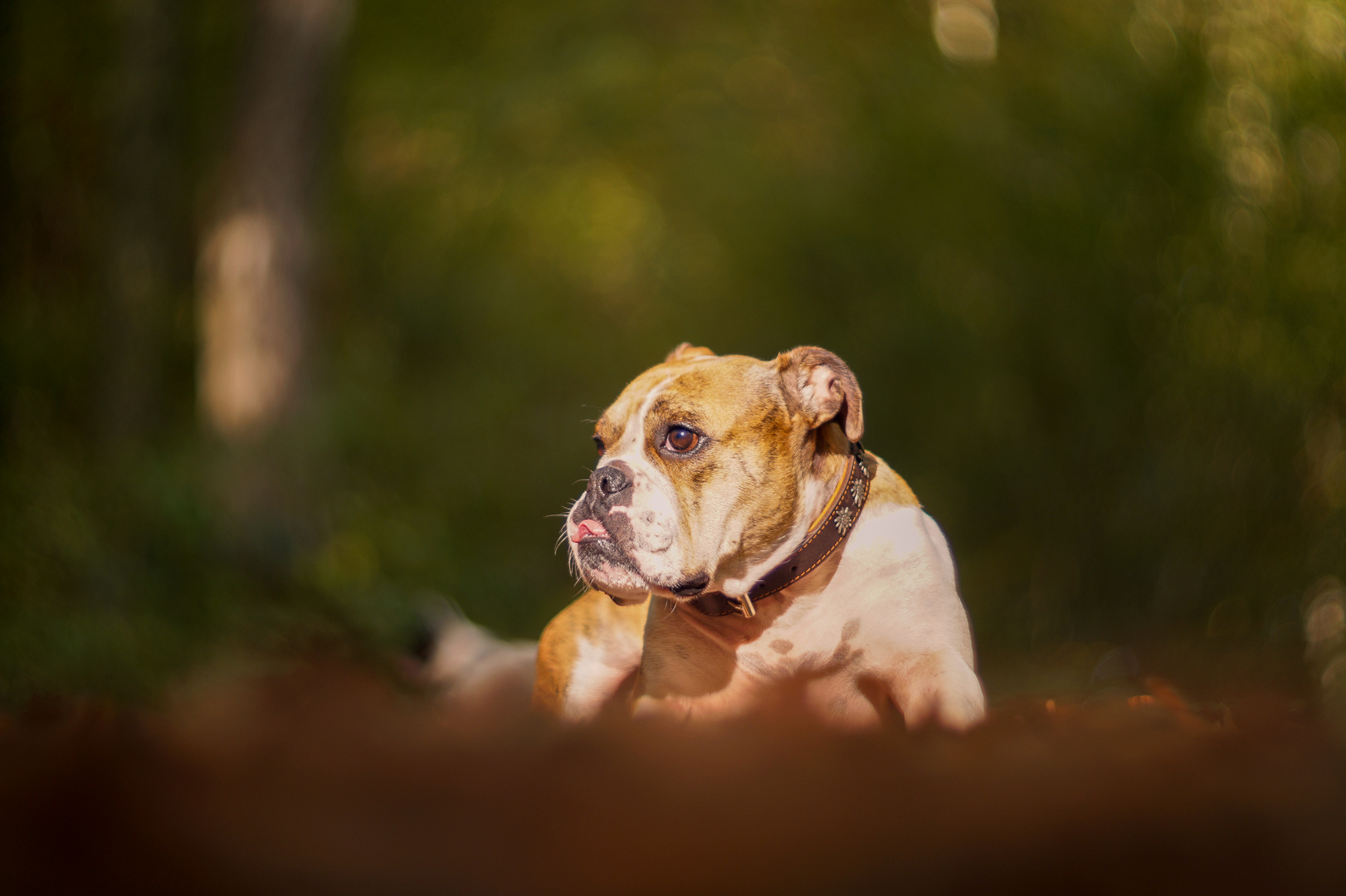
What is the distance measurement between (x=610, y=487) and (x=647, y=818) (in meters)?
1.73

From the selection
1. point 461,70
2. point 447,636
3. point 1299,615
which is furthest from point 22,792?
point 461,70

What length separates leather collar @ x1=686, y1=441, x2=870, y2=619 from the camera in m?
1.95

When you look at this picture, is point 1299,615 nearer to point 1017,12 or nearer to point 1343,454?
point 1343,454

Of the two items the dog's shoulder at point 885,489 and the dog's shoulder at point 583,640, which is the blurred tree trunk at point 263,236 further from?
the dog's shoulder at point 885,489

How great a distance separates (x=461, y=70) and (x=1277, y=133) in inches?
271

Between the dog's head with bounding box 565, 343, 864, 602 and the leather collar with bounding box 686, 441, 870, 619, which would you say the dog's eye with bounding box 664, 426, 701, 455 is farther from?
the leather collar with bounding box 686, 441, 870, 619

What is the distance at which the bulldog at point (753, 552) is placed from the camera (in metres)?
1.85

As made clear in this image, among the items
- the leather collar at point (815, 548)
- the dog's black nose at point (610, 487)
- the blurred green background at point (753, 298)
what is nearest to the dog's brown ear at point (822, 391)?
the leather collar at point (815, 548)

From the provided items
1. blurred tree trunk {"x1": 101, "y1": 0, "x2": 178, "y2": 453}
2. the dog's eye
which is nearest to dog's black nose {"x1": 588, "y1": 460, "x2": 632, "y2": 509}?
the dog's eye

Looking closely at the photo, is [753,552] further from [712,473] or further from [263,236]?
[263,236]

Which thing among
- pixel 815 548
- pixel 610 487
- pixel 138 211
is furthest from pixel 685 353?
pixel 138 211

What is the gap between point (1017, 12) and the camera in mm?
5691

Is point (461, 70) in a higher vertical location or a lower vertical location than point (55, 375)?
higher

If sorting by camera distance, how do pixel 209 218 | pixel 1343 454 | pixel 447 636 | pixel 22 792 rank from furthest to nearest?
1. pixel 209 218
2. pixel 1343 454
3. pixel 447 636
4. pixel 22 792
